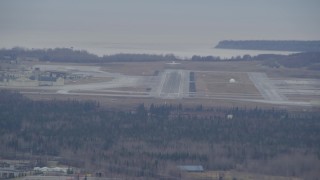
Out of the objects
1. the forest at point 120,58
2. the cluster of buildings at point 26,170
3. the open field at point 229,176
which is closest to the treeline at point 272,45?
the forest at point 120,58

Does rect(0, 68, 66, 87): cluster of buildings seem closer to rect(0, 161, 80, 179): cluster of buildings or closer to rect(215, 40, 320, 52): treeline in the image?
rect(0, 161, 80, 179): cluster of buildings

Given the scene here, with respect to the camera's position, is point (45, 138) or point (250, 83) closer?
point (45, 138)

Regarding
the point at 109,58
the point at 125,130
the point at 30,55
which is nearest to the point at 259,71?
the point at 109,58

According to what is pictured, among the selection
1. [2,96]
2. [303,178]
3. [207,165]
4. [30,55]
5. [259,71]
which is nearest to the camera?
[303,178]

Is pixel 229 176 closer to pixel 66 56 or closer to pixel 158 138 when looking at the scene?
pixel 158 138

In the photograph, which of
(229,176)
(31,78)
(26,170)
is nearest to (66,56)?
(31,78)

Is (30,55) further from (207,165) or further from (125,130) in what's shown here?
(207,165)

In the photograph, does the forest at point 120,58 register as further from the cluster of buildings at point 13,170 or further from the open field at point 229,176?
the open field at point 229,176
